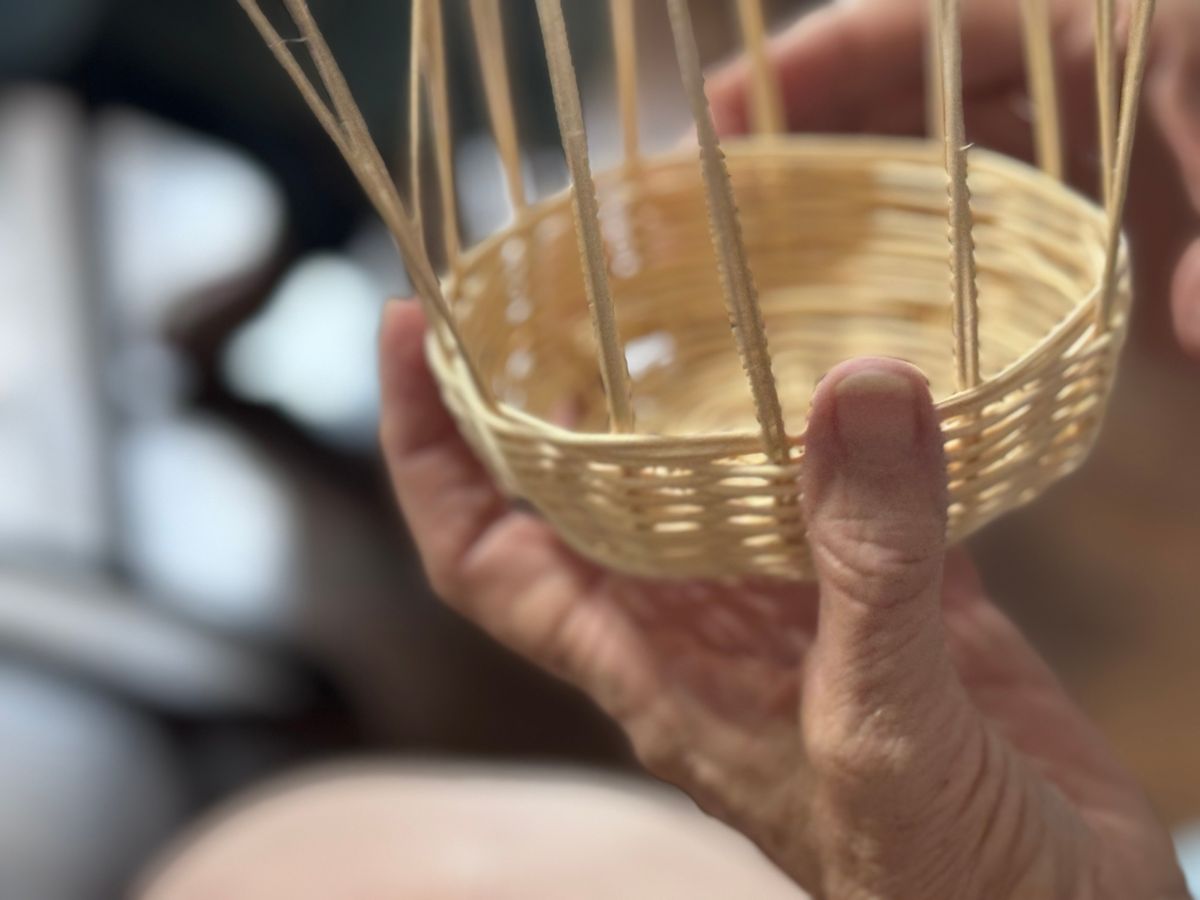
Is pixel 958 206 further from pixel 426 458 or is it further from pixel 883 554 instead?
pixel 426 458

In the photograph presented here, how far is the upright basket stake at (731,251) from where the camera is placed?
312 mm

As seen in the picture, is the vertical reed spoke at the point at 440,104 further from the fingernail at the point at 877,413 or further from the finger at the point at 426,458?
the fingernail at the point at 877,413

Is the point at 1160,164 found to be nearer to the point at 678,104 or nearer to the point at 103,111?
the point at 678,104

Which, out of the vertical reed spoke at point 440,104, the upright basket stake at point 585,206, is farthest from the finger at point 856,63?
the upright basket stake at point 585,206

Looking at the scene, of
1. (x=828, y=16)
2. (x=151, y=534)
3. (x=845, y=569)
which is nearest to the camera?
(x=845, y=569)

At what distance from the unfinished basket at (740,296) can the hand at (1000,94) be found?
0.05 m

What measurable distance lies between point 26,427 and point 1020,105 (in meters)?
0.74

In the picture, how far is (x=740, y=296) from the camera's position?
1.11ft

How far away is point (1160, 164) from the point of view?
0.60 metres

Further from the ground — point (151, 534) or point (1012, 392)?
point (1012, 392)

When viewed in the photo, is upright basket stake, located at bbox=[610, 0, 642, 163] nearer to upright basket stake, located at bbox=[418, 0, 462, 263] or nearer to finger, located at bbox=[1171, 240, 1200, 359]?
upright basket stake, located at bbox=[418, 0, 462, 263]

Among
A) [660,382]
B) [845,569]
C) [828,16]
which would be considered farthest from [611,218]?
[845,569]

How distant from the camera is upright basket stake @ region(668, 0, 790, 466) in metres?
0.31

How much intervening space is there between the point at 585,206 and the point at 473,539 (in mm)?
232
